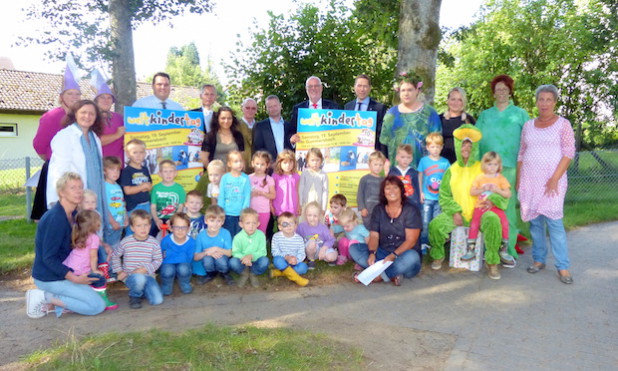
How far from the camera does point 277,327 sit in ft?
14.8

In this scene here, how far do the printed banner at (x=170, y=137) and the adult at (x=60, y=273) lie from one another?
1828 millimetres

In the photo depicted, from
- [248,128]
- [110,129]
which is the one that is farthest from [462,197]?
[110,129]

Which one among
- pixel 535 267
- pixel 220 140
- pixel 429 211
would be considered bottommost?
pixel 535 267

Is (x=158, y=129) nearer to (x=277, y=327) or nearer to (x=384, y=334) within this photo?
(x=277, y=327)

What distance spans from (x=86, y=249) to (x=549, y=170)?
5.36 meters

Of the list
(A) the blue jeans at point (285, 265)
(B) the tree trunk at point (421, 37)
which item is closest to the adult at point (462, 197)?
(A) the blue jeans at point (285, 265)

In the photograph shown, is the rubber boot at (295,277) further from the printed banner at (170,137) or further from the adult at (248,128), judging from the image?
the printed banner at (170,137)

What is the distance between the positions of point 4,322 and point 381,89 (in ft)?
27.0

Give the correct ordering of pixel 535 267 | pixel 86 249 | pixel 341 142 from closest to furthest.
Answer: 1. pixel 86 249
2. pixel 535 267
3. pixel 341 142

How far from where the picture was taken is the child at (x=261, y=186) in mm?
6336

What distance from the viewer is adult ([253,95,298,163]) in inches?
284

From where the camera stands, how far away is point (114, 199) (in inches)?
228

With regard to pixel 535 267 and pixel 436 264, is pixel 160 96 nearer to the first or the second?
pixel 436 264

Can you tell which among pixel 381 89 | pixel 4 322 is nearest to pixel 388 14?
pixel 381 89
